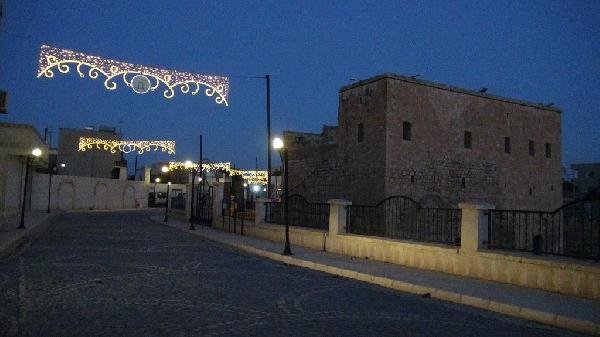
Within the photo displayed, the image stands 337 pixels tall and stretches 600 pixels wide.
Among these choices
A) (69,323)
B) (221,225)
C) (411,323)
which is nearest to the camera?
(69,323)

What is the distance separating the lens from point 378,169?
2706 cm

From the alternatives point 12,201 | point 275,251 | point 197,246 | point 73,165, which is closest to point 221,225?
point 197,246

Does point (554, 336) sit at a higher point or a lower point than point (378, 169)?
lower

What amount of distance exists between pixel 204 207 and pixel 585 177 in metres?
58.0

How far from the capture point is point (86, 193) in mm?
51156

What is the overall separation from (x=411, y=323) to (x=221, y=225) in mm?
20031

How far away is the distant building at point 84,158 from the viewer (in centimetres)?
6519

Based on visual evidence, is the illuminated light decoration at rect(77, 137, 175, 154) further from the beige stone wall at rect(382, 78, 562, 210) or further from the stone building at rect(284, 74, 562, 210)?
the beige stone wall at rect(382, 78, 562, 210)

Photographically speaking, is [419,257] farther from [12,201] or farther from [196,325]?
[12,201]

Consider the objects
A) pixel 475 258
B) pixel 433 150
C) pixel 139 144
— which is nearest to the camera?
pixel 475 258

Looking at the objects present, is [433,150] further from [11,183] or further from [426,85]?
[11,183]

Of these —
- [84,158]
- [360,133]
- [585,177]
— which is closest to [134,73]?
[360,133]

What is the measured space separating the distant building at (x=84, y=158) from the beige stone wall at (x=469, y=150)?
4586cm

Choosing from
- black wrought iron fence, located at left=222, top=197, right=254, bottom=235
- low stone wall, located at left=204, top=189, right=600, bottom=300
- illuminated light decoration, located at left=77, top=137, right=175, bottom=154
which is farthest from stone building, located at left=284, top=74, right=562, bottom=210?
low stone wall, located at left=204, top=189, right=600, bottom=300
